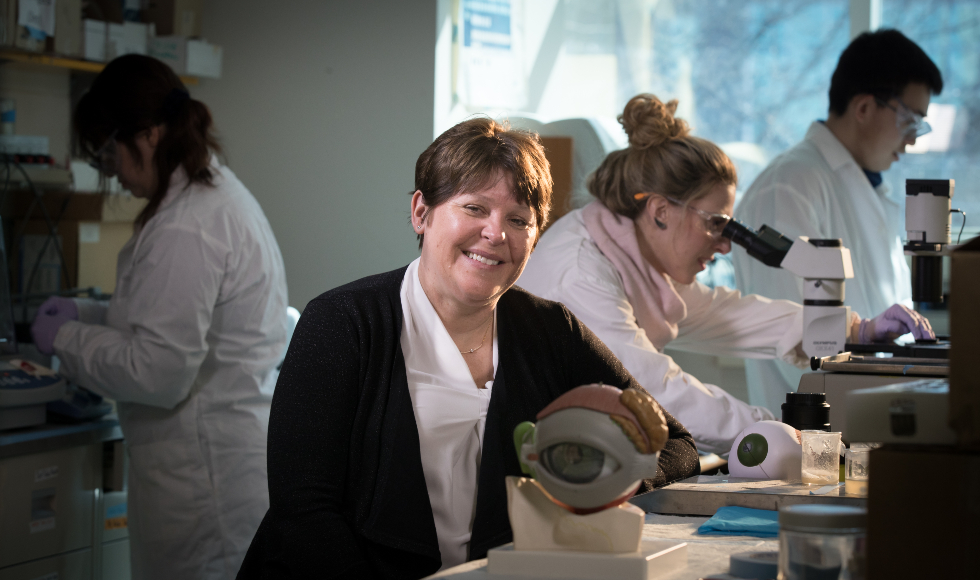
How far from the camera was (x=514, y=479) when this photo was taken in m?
1.02

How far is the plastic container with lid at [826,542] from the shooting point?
83cm

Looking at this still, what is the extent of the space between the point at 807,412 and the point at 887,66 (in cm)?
165

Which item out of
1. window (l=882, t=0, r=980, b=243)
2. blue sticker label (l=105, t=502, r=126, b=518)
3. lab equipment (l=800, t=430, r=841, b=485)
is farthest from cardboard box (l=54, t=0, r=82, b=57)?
window (l=882, t=0, r=980, b=243)

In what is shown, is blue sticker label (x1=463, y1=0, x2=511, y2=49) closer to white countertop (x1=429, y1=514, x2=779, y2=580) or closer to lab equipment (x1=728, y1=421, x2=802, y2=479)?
lab equipment (x1=728, y1=421, x2=802, y2=479)

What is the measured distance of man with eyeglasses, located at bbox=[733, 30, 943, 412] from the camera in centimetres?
270

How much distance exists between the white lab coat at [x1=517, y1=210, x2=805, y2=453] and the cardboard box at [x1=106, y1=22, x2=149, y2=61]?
1730 mm

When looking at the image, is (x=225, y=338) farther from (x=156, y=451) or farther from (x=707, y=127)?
(x=707, y=127)

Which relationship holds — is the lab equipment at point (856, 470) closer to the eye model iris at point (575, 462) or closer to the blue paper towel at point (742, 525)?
the blue paper towel at point (742, 525)

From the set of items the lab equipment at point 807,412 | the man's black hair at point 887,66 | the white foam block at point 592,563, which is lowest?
the white foam block at point 592,563

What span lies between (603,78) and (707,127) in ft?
1.68

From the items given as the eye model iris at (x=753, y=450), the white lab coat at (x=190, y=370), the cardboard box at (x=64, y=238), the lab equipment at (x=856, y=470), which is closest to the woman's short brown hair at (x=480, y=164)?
the eye model iris at (x=753, y=450)

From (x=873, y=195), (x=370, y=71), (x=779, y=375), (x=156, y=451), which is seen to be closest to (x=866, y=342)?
(x=779, y=375)

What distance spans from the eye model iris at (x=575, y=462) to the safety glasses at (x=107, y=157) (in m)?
1.65

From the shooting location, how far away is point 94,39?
293 cm
